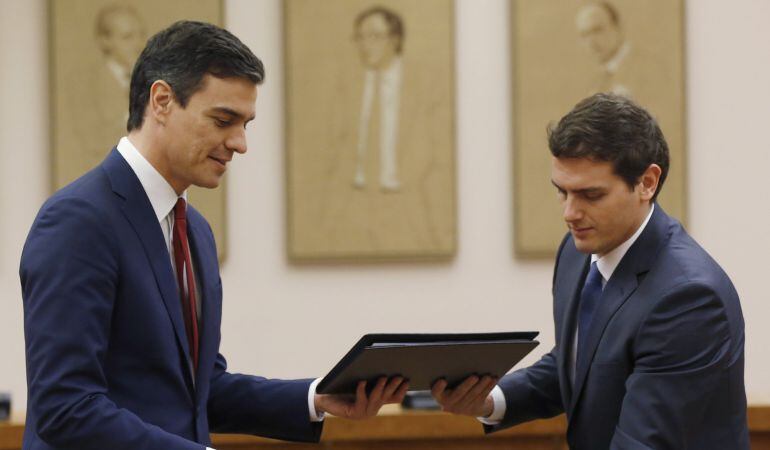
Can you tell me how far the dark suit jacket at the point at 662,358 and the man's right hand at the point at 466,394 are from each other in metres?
0.25

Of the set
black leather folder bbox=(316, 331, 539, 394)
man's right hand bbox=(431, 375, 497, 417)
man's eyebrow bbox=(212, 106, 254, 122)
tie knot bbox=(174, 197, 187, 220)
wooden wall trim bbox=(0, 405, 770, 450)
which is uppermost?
man's eyebrow bbox=(212, 106, 254, 122)

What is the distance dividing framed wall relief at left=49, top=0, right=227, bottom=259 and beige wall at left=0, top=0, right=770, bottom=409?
0.09m

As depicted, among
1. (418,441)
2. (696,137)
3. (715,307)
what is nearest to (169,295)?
(715,307)

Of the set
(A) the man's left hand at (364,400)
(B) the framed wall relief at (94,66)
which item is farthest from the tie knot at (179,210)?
(B) the framed wall relief at (94,66)

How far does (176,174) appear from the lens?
2.77 meters

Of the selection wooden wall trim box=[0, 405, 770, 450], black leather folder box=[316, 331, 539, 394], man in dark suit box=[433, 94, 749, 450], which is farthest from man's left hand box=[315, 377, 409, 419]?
wooden wall trim box=[0, 405, 770, 450]

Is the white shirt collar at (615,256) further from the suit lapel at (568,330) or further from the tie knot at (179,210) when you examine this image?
the tie knot at (179,210)

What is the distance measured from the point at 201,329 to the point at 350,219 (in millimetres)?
2496

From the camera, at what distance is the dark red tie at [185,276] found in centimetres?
280

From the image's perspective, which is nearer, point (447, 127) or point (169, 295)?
point (169, 295)

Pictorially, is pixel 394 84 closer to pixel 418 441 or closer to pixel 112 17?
pixel 112 17

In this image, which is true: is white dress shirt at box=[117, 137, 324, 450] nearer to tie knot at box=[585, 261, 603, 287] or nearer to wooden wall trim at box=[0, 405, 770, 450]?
tie knot at box=[585, 261, 603, 287]

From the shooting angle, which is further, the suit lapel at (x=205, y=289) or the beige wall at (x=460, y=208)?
the beige wall at (x=460, y=208)

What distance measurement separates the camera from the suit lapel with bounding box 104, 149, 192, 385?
268 cm
